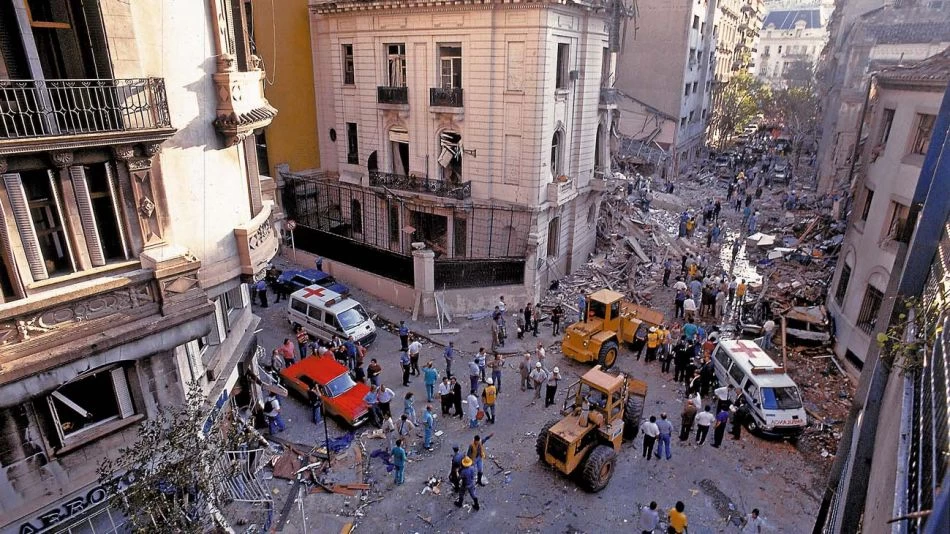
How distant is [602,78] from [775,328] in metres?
14.7

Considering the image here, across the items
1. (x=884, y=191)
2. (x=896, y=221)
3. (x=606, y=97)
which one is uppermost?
(x=606, y=97)

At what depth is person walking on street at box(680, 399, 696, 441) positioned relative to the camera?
13.8 metres

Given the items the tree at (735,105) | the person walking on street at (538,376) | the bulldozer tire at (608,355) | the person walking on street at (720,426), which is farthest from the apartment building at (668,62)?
the person walking on street at (720,426)

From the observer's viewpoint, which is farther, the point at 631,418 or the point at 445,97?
the point at 445,97

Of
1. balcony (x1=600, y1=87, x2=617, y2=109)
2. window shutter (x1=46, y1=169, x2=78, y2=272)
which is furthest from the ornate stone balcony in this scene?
balcony (x1=600, y1=87, x2=617, y2=109)

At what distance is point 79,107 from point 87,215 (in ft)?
5.45

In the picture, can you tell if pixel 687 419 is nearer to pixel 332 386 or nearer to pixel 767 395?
pixel 767 395

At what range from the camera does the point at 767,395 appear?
45.8 feet

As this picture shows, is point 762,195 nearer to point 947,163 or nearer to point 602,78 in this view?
point 602,78

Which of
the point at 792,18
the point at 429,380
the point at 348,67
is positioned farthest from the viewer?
the point at 792,18

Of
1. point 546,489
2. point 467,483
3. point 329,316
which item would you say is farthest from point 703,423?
point 329,316

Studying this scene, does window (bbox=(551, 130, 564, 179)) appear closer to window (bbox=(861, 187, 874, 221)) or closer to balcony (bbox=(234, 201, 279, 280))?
window (bbox=(861, 187, 874, 221))

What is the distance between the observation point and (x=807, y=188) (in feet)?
140

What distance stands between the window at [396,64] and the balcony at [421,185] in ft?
14.2
